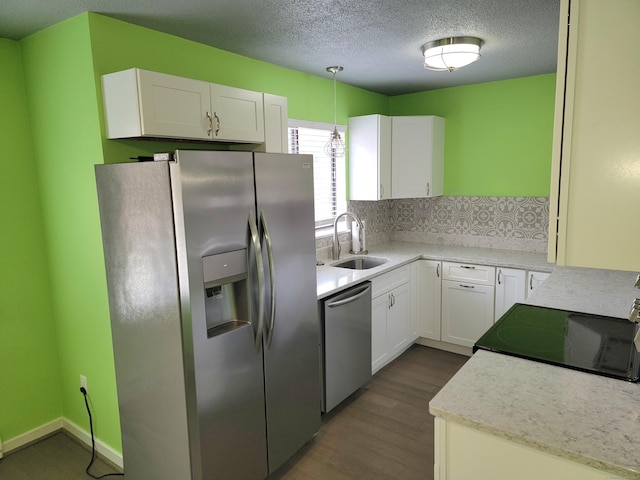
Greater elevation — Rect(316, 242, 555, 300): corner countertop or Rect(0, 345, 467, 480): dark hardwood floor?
Rect(316, 242, 555, 300): corner countertop

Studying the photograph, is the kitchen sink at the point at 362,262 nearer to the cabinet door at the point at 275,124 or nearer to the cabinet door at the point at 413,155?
the cabinet door at the point at 413,155

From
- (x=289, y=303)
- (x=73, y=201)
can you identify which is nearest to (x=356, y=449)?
(x=289, y=303)

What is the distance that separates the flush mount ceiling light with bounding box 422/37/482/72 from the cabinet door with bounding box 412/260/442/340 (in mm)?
1771

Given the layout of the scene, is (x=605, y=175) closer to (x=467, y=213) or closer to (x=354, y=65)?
(x=354, y=65)

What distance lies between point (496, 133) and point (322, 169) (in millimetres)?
1719

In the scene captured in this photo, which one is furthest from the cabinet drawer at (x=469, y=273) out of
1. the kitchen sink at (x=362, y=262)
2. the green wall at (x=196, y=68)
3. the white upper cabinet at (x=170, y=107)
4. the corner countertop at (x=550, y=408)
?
the white upper cabinet at (x=170, y=107)

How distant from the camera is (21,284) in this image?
2.59 metres

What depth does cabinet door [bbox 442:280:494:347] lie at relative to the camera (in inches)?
Answer: 143

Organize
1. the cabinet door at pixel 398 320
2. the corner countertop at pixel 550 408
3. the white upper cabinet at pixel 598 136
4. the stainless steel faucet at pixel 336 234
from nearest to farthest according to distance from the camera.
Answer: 1. the white upper cabinet at pixel 598 136
2. the corner countertop at pixel 550 408
3. the cabinet door at pixel 398 320
4. the stainless steel faucet at pixel 336 234

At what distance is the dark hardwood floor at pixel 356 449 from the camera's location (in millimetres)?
2430

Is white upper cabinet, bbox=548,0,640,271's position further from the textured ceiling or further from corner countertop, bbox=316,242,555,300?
corner countertop, bbox=316,242,555,300

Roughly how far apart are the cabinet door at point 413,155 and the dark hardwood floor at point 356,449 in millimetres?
1836

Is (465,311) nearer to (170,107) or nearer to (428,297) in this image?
(428,297)

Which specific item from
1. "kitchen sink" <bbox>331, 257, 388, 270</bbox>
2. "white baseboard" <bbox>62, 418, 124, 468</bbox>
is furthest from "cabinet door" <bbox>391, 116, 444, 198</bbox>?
"white baseboard" <bbox>62, 418, 124, 468</bbox>
